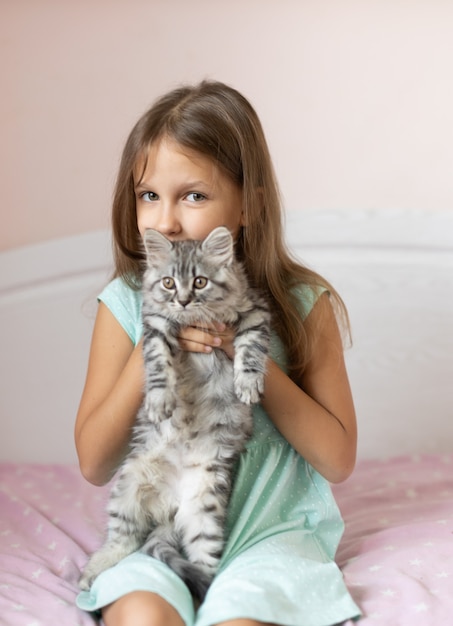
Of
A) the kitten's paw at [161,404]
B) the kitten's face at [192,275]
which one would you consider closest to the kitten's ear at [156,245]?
the kitten's face at [192,275]

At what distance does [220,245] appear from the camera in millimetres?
1537

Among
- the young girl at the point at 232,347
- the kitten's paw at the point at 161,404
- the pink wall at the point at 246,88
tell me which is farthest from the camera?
the pink wall at the point at 246,88

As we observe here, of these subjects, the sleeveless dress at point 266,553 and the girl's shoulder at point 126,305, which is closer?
the sleeveless dress at point 266,553

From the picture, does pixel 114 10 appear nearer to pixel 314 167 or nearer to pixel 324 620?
pixel 314 167

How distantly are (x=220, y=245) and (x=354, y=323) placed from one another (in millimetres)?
1228

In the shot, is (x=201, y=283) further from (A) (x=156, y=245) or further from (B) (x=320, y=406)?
(B) (x=320, y=406)

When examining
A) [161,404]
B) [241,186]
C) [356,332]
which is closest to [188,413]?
[161,404]

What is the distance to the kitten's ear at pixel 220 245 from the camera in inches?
59.9

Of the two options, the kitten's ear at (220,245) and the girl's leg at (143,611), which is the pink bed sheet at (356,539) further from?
the kitten's ear at (220,245)

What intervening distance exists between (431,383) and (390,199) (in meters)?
0.59

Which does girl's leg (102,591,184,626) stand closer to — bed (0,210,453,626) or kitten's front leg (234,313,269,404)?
kitten's front leg (234,313,269,404)

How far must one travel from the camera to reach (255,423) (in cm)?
178

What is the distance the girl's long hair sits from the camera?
1736 mm

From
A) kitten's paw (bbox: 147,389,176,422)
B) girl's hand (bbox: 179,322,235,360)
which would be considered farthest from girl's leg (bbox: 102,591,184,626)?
girl's hand (bbox: 179,322,235,360)
